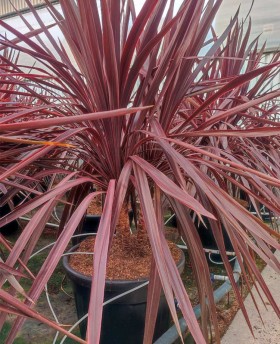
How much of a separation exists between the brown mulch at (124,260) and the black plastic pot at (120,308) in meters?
0.03

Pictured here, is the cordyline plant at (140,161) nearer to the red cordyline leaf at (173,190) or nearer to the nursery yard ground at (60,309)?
the red cordyline leaf at (173,190)

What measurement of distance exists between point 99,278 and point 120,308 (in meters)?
0.49

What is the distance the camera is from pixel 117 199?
587 mm

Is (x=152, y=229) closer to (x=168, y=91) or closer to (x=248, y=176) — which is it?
(x=248, y=176)

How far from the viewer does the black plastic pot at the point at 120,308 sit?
84cm

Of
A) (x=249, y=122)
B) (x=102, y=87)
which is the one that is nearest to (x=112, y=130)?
(x=102, y=87)

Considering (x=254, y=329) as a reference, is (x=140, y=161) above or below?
above

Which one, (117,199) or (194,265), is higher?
(117,199)

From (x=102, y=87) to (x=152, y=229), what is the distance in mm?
337

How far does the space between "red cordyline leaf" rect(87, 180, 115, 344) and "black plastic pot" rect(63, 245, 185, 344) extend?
0.36 m

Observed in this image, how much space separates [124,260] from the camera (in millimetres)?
936

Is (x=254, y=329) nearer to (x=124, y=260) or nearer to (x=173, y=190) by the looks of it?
(x=124, y=260)

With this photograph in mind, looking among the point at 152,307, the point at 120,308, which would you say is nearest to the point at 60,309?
the point at 120,308

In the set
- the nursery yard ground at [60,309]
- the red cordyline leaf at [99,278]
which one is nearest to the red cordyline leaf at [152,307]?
the red cordyline leaf at [99,278]
